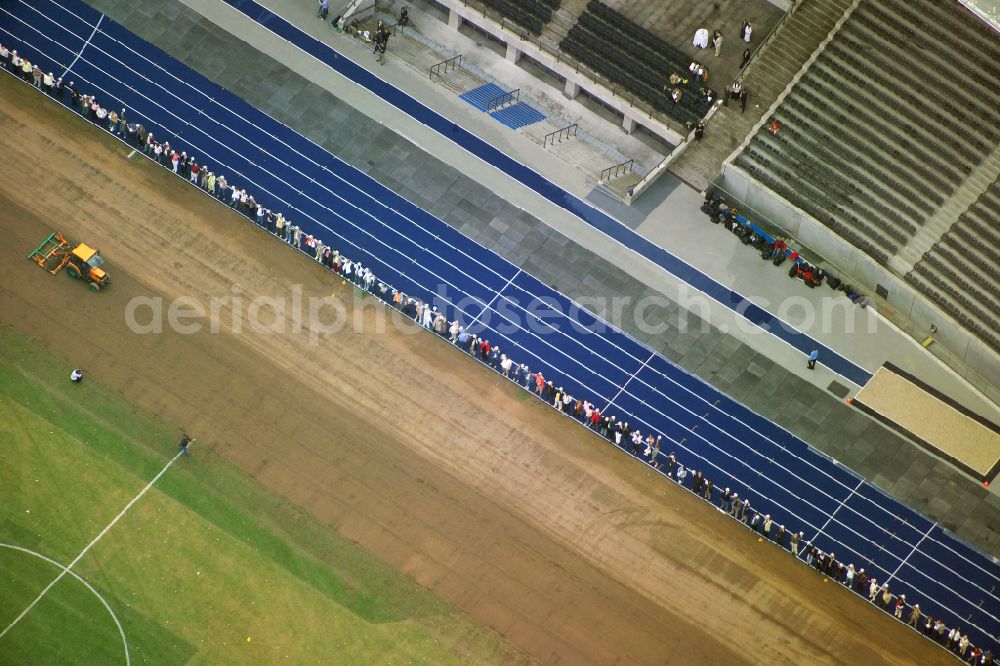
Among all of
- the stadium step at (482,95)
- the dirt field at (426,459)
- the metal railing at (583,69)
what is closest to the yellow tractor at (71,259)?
the dirt field at (426,459)

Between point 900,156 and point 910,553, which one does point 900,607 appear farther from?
point 900,156

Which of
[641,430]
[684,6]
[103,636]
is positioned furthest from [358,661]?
[684,6]

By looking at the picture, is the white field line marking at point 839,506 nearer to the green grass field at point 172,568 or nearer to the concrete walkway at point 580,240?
the concrete walkway at point 580,240

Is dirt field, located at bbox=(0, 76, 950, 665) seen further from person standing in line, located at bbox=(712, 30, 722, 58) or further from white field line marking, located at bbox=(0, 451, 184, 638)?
person standing in line, located at bbox=(712, 30, 722, 58)

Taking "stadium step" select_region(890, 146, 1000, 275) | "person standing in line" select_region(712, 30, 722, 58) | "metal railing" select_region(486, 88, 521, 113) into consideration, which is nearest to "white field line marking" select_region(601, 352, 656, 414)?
"stadium step" select_region(890, 146, 1000, 275)

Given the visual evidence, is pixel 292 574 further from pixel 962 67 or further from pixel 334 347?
pixel 962 67

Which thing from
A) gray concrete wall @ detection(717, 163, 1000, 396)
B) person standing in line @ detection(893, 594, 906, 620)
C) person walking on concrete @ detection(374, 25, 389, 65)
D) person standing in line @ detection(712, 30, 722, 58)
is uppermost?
person standing in line @ detection(712, 30, 722, 58)
